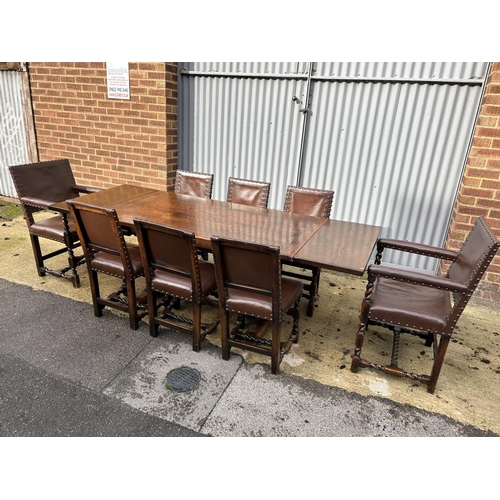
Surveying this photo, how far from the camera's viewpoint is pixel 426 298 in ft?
8.14

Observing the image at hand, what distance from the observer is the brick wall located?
3117 mm

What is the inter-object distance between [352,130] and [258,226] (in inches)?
73.7

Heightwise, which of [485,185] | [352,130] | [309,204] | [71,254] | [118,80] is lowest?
[71,254]

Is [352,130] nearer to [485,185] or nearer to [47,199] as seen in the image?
[485,185]

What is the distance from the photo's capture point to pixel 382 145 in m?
3.88

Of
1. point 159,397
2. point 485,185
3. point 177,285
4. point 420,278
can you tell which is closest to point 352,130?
point 485,185

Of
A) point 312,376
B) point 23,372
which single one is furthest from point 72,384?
point 312,376

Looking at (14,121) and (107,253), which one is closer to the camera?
(107,253)

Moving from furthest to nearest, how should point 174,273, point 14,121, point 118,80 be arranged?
point 14,121, point 118,80, point 174,273

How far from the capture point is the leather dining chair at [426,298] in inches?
83.6

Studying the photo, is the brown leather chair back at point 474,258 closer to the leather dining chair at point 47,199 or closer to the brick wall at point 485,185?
the brick wall at point 485,185

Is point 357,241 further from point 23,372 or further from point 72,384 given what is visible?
point 23,372

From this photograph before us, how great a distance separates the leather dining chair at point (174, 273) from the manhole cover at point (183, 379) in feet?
0.69

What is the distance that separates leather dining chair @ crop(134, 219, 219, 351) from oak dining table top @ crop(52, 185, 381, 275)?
21 centimetres
